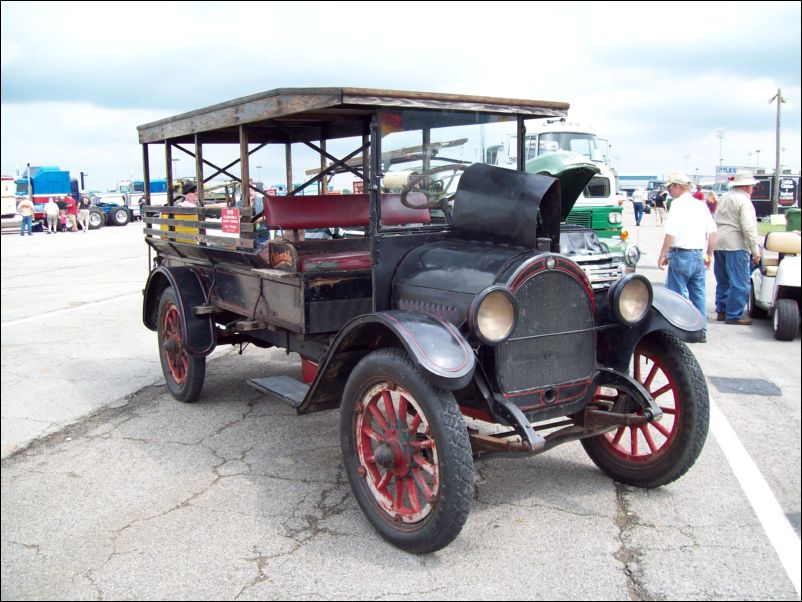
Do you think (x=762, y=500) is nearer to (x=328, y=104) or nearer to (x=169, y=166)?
(x=328, y=104)

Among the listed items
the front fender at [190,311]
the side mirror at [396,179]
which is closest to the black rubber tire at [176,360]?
the front fender at [190,311]

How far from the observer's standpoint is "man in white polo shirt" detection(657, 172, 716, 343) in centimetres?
771

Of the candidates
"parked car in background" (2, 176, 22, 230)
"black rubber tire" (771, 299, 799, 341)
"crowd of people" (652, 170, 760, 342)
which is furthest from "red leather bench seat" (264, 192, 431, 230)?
"parked car in background" (2, 176, 22, 230)

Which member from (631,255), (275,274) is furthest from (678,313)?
(631,255)

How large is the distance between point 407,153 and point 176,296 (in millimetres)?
2242

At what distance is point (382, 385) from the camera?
3445 mm

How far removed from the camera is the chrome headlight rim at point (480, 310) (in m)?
3.27

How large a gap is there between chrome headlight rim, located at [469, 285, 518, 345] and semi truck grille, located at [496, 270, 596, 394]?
0.09 metres

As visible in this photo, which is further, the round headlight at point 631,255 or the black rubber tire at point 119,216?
the black rubber tire at point 119,216

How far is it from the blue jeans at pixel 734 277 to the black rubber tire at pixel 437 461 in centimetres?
628

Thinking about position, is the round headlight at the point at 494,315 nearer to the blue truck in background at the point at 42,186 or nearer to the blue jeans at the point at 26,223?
the blue jeans at the point at 26,223

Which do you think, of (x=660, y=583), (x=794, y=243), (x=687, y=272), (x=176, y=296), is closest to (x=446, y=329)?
(x=660, y=583)

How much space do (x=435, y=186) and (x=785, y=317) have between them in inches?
187

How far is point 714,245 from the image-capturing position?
8.50 m
